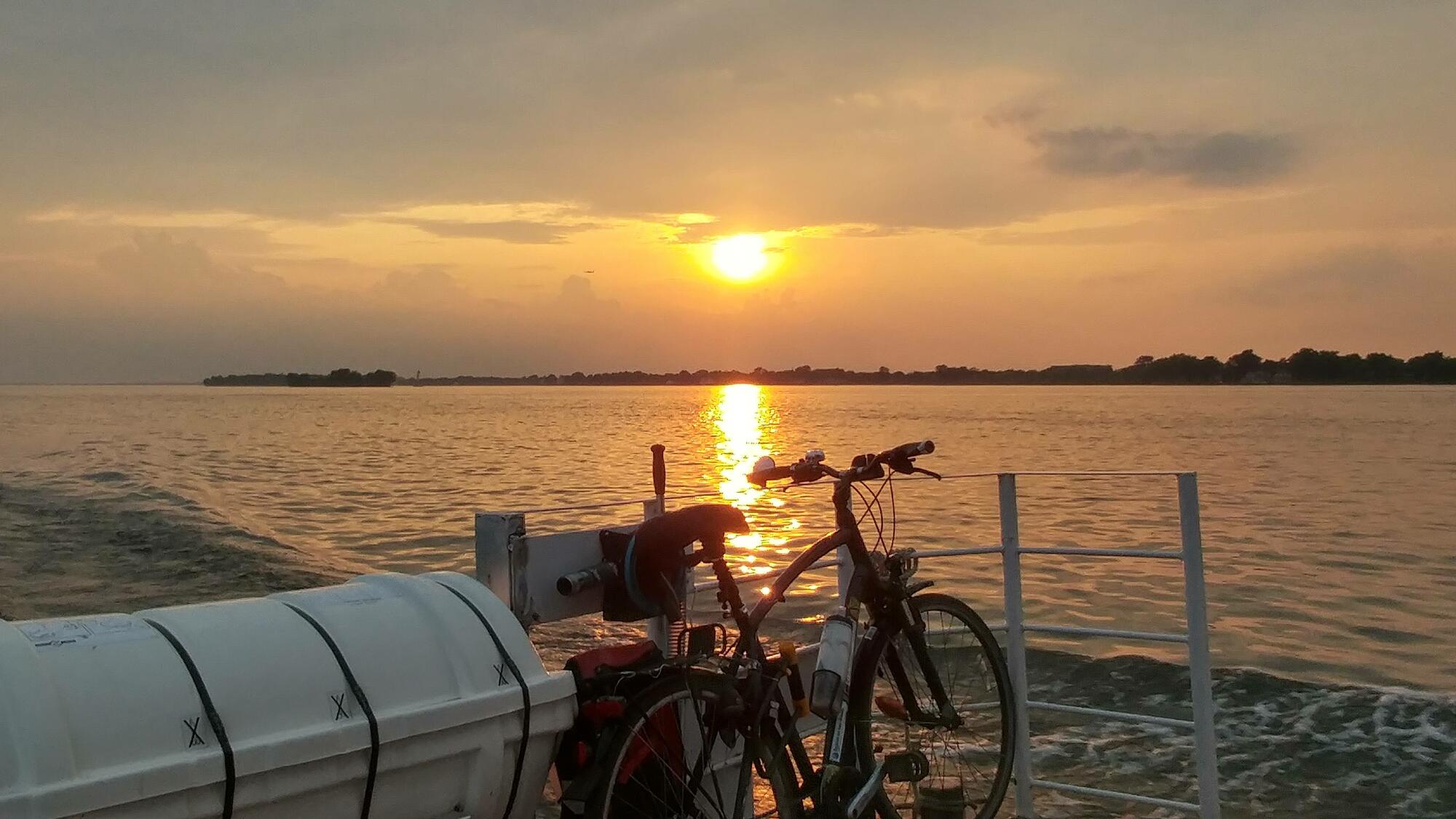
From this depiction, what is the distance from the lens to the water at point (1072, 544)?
724 centimetres

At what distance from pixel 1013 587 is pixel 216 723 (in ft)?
10.5

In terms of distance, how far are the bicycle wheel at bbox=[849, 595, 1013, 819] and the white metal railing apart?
12cm

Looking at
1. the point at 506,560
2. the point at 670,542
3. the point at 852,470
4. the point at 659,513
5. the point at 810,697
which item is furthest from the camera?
the point at 659,513

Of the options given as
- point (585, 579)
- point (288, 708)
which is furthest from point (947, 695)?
point (288, 708)

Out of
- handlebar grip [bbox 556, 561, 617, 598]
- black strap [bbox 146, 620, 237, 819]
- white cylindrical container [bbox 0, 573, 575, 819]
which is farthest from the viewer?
handlebar grip [bbox 556, 561, 617, 598]

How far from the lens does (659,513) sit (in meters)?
4.45

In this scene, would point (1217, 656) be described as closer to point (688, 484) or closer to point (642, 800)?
point (642, 800)

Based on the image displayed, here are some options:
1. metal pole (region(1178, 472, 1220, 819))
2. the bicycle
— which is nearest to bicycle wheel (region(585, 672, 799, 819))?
the bicycle

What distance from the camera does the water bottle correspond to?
11.9ft

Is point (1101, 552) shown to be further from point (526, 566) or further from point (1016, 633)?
point (526, 566)

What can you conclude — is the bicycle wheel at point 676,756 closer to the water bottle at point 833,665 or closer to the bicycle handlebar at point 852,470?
the water bottle at point 833,665

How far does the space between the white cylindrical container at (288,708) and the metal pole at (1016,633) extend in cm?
213

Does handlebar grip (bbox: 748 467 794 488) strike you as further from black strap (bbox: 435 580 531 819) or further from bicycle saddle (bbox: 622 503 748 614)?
black strap (bbox: 435 580 531 819)

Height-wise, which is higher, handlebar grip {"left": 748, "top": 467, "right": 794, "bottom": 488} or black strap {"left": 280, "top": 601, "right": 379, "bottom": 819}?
handlebar grip {"left": 748, "top": 467, "right": 794, "bottom": 488}
